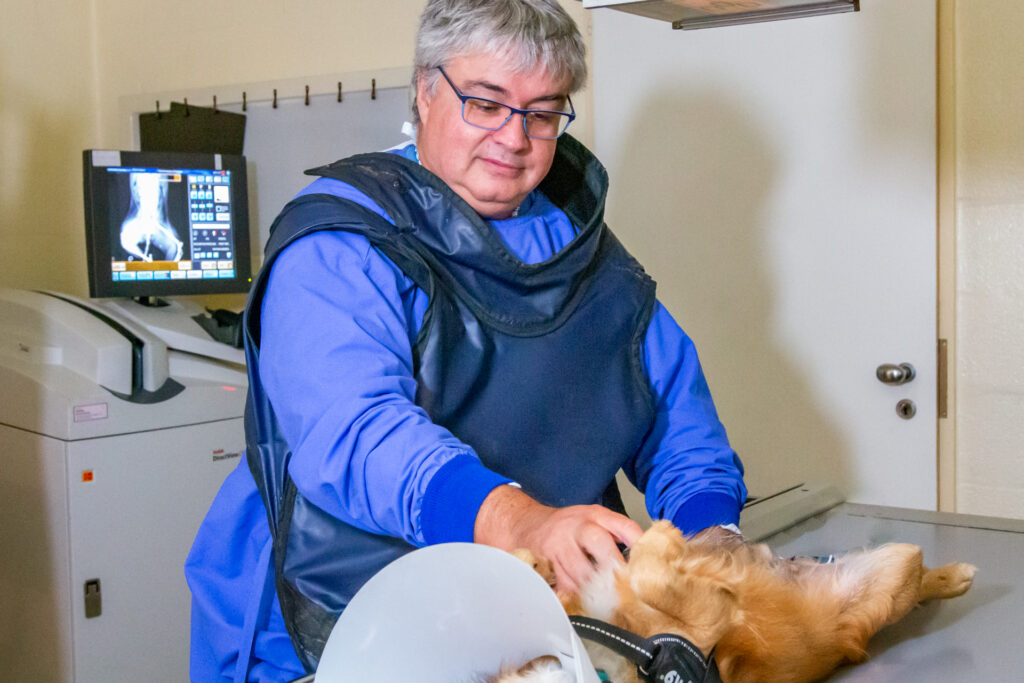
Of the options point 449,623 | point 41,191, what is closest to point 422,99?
point 449,623

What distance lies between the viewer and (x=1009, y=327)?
2205 mm

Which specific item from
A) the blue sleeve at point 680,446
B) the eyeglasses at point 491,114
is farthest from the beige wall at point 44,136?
the blue sleeve at point 680,446

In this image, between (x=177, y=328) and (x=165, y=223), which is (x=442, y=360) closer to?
(x=177, y=328)

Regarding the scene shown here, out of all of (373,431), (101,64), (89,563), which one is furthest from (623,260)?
(101,64)

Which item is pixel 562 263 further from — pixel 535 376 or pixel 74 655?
pixel 74 655

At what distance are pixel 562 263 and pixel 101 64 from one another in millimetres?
2796

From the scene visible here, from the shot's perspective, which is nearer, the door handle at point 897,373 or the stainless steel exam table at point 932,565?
the stainless steel exam table at point 932,565

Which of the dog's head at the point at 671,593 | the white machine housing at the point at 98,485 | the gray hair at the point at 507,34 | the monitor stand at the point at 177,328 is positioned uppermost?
the gray hair at the point at 507,34

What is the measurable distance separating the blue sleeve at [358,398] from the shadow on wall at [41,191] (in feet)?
8.04

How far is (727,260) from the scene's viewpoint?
255 cm

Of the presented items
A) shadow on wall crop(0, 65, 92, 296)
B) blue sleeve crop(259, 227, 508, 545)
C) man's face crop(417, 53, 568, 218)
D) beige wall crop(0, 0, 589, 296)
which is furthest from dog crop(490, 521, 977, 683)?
shadow on wall crop(0, 65, 92, 296)

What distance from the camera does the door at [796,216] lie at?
2277mm

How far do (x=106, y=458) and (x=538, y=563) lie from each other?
183 centimetres

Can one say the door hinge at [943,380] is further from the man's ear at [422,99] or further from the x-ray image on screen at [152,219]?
the x-ray image on screen at [152,219]
